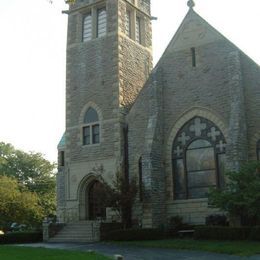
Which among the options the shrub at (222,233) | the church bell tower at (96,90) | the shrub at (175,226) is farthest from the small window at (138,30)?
the shrub at (222,233)

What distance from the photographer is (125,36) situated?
30625 mm

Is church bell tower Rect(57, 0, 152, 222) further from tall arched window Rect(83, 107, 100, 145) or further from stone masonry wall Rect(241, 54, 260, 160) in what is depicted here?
stone masonry wall Rect(241, 54, 260, 160)

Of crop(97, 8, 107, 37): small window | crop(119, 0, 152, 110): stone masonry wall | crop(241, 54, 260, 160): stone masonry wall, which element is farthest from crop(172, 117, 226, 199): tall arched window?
crop(97, 8, 107, 37): small window

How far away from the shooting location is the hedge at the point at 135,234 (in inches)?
899

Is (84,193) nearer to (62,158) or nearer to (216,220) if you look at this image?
A: (62,158)

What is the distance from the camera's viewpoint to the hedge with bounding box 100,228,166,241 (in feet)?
74.9

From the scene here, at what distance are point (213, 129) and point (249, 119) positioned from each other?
1957 millimetres

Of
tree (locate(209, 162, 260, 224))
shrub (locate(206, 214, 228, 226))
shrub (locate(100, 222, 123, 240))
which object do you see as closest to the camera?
tree (locate(209, 162, 260, 224))

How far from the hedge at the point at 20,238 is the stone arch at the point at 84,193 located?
2836mm

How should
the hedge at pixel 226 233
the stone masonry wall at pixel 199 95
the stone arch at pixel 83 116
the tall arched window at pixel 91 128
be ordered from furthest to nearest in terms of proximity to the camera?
1. the tall arched window at pixel 91 128
2. the stone arch at pixel 83 116
3. the stone masonry wall at pixel 199 95
4. the hedge at pixel 226 233

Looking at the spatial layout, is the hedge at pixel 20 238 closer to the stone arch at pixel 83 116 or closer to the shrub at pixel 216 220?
the stone arch at pixel 83 116

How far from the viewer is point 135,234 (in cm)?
2286

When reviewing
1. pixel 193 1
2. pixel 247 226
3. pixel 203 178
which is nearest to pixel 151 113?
pixel 203 178

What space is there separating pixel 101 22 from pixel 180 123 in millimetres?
9183
